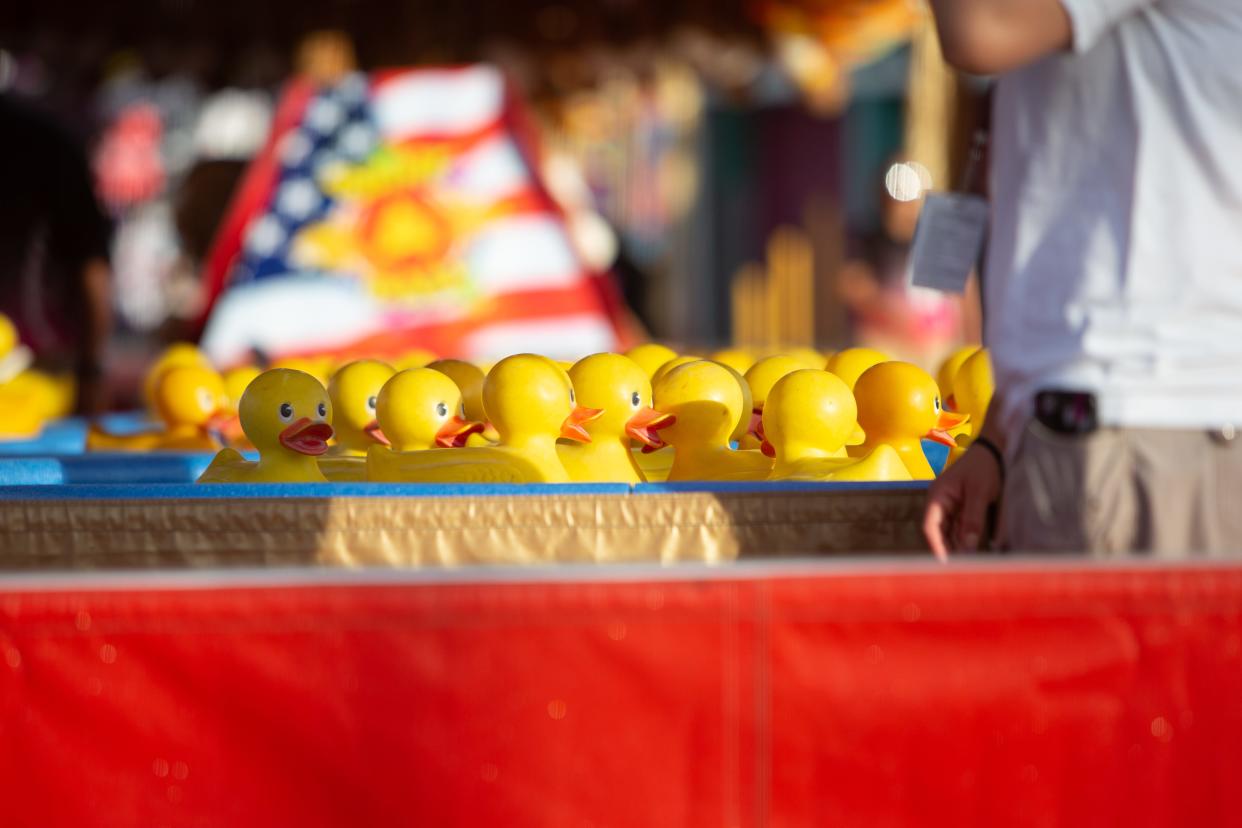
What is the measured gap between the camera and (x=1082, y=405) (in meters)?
1.31

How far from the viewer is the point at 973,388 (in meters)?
2.19

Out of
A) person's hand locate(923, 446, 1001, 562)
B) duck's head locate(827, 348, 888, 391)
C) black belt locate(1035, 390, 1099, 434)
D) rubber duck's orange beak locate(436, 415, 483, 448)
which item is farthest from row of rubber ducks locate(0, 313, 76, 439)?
black belt locate(1035, 390, 1099, 434)

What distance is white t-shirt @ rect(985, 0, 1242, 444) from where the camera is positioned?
129 cm

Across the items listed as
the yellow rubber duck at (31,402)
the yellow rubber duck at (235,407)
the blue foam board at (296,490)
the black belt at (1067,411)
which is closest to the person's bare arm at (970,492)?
the black belt at (1067,411)

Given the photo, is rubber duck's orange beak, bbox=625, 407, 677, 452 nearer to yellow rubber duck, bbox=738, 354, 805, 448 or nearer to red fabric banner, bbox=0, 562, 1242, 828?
yellow rubber duck, bbox=738, 354, 805, 448

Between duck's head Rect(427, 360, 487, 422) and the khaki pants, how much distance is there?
2.87 feet

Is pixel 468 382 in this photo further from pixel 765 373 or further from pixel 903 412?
pixel 903 412

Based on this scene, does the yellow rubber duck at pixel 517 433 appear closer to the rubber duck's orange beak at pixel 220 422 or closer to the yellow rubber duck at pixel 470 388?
the yellow rubber duck at pixel 470 388

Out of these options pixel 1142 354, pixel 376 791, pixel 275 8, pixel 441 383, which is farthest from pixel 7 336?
pixel 275 8

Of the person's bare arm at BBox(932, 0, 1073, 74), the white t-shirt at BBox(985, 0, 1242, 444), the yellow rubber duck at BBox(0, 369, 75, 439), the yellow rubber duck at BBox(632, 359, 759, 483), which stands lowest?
the yellow rubber duck at BBox(0, 369, 75, 439)

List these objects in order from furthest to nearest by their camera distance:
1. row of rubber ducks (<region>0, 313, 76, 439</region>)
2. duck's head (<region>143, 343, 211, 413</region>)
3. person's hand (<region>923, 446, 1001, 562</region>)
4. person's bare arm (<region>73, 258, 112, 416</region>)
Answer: person's bare arm (<region>73, 258, 112, 416</region>)
row of rubber ducks (<region>0, 313, 76, 439</region>)
duck's head (<region>143, 343, 211, 413</region>)
person's hand (<region>923, 446, 1001, 562</region>)

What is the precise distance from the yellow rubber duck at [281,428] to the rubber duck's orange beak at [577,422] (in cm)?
29

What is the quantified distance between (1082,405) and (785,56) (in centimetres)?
701

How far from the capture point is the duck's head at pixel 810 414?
73.9 inches
